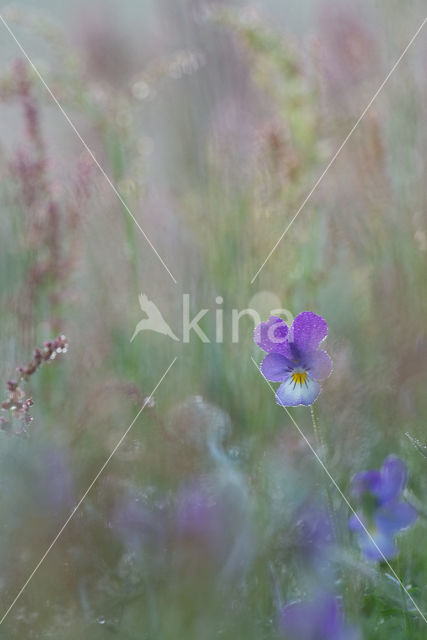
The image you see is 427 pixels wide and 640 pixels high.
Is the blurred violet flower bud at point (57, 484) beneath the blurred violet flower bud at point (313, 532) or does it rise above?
above

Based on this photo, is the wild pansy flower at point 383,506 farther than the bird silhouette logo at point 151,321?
No

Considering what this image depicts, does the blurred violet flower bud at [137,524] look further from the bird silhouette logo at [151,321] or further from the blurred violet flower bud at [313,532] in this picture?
the bird silhouette logo at [151,321]

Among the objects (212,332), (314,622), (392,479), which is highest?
(212,332)

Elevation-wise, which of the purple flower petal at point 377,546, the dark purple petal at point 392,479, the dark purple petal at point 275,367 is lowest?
the purple flower petal at point 377,546

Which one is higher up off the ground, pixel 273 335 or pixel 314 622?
pixel 273 335

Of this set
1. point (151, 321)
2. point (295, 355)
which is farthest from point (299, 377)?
point (151, 321)

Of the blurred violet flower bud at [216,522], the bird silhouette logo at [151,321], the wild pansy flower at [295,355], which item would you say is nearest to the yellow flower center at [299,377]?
the wild pansy flower at [295,355]

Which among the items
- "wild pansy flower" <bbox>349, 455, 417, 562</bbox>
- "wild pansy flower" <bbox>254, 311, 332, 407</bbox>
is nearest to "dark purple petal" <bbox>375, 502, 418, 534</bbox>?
"wild pansy flower" <bbox>349, 455, 417, 562</bbox>

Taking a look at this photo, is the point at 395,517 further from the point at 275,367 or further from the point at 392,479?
the point at 275,367
